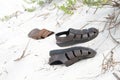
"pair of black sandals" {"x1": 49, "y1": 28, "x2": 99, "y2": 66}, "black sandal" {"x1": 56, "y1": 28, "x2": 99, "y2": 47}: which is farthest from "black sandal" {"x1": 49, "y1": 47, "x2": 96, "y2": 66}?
"black sandal" {"x1": 56, "y1": 28, "x2": 99, "y2": 47}

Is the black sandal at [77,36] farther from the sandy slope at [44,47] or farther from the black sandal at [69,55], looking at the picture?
the black sandal at [69,55]

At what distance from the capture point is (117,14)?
10.9 ft

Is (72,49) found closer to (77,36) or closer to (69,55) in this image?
(69,55)

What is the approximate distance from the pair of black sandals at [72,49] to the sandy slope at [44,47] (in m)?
0.04

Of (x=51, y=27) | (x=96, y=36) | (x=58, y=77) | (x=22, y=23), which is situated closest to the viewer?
(x=58, y=77)

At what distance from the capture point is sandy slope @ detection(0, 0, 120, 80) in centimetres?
280

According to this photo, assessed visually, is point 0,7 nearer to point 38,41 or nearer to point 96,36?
point 38,41

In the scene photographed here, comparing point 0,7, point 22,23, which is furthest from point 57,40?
point 0,7

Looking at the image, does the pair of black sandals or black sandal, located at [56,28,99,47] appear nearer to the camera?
the pair of black sandals

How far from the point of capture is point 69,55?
2992mm

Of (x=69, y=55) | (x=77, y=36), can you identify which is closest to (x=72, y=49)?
(x=69, y=55)

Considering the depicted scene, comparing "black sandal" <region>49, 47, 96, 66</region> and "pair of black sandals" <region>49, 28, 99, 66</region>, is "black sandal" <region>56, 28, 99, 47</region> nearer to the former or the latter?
"pair of black sandals" <region>49, 28, 99, 66</region>

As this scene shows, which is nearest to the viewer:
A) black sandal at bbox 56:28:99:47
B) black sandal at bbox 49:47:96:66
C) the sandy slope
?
the sandy slope

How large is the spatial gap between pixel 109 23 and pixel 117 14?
0.13m
